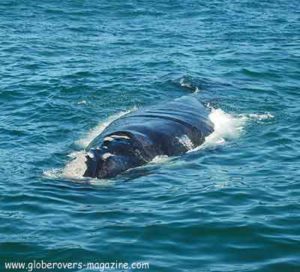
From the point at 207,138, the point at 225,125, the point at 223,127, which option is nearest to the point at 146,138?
the point at 207,138

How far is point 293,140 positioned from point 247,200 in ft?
14.2

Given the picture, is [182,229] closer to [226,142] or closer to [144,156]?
[144,156]

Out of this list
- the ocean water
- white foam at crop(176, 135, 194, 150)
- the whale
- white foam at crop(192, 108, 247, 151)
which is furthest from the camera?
white foam at crop(192, 108, 247, 151)

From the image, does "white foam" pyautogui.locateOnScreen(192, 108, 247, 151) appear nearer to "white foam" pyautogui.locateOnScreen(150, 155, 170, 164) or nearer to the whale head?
"white foam" pyautogui.locateOnScreen(150, 155, 170, 164)

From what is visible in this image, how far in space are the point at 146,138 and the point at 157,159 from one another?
22.5 inches

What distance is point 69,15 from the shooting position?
1394 inches

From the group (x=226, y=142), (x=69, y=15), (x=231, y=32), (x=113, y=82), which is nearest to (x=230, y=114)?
(x=226, y=142)

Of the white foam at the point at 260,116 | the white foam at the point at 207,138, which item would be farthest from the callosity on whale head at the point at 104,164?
the white foam at the point at 260,116

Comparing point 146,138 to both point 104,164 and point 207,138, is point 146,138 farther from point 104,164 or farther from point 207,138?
point 207,138

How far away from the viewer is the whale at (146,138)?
46.5 ft

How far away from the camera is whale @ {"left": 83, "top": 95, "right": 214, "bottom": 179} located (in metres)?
14.2

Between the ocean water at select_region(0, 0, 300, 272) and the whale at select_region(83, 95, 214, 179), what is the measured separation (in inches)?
10.9

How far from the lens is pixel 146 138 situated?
1534cm

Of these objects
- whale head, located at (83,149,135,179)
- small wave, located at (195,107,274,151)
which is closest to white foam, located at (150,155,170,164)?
whale head, located at (83,149,135,179)
